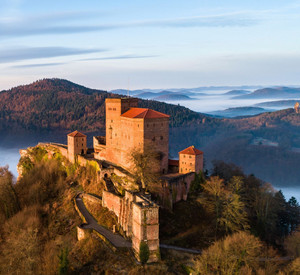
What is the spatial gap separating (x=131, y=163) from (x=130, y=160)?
3.86ft

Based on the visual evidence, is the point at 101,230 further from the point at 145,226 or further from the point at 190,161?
the point at 190,161

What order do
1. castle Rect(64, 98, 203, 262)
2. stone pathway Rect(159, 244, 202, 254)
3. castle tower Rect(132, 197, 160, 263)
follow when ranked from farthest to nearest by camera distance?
stone pathway Rect(159, 244, 202, 254)
castle Rect(64, 98, 203, 262)
castle tower Rect(132, 197, 160, 263)

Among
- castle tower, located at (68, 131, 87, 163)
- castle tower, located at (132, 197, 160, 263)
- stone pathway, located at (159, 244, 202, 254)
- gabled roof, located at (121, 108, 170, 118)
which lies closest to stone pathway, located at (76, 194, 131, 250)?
castle tower, located at (132, 197, 160, 263)

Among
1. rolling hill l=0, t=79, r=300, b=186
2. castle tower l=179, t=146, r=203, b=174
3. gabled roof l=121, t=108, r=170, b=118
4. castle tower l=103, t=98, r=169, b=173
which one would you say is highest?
gabled roof l=121, t=108, r=170, b=118

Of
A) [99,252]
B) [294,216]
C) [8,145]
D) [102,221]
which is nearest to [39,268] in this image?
[99,252]

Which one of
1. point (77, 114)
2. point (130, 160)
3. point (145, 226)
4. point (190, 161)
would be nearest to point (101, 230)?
point (145, 226)

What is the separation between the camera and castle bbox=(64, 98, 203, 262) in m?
31.0

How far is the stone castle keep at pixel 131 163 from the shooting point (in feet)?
102

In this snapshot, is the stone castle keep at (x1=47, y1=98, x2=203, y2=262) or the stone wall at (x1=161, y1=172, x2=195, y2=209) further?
the stone wall at (x1=161, y1=172, x2=195, y2=209)

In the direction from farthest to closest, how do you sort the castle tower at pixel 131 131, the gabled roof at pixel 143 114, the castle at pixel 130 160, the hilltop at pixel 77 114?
1. the hilltop at pixel 77 114
2. the gabled roof at pixel 143 114
3. the castle tower at pixel 131 131
4. the castle at pixel 130 160

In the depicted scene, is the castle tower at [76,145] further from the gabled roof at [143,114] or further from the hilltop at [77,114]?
the hilltop at [77,114]

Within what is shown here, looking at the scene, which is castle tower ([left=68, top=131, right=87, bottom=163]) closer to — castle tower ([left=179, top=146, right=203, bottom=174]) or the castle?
the castle

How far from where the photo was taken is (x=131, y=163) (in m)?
44.3

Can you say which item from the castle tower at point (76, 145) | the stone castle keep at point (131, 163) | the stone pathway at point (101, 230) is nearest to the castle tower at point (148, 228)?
the stone castle keep at point (131, 163)
